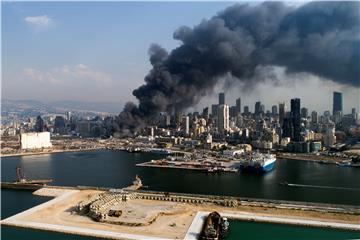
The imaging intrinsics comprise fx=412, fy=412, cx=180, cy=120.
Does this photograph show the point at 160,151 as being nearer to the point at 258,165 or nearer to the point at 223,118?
the point at 258,165

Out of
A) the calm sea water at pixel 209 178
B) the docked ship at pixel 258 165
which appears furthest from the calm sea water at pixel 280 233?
the docked ship at pixel 258 165

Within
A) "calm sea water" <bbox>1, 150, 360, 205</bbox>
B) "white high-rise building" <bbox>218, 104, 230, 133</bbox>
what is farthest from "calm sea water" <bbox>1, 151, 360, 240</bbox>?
"white high-rise building" <bbox>218, 104, 230, 133</bbox>

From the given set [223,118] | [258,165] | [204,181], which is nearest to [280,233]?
[204,181]

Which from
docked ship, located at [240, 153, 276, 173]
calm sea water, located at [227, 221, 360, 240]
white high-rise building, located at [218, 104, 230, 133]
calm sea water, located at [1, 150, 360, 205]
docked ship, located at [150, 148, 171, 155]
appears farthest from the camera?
white high-rise building, located at [218, 104, 230, 133]

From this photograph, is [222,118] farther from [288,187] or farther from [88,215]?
[88,215]

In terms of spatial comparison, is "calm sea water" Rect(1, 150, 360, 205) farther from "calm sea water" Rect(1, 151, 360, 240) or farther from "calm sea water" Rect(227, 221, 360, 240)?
"calm sea water" Rect(227, 221, 360, 240)

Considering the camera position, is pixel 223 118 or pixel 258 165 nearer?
pixel 258 165

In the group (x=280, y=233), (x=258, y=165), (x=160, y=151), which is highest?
(x=258, y=165)

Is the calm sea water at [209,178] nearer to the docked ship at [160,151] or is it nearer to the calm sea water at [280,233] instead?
the calm sea water at [280,233]
